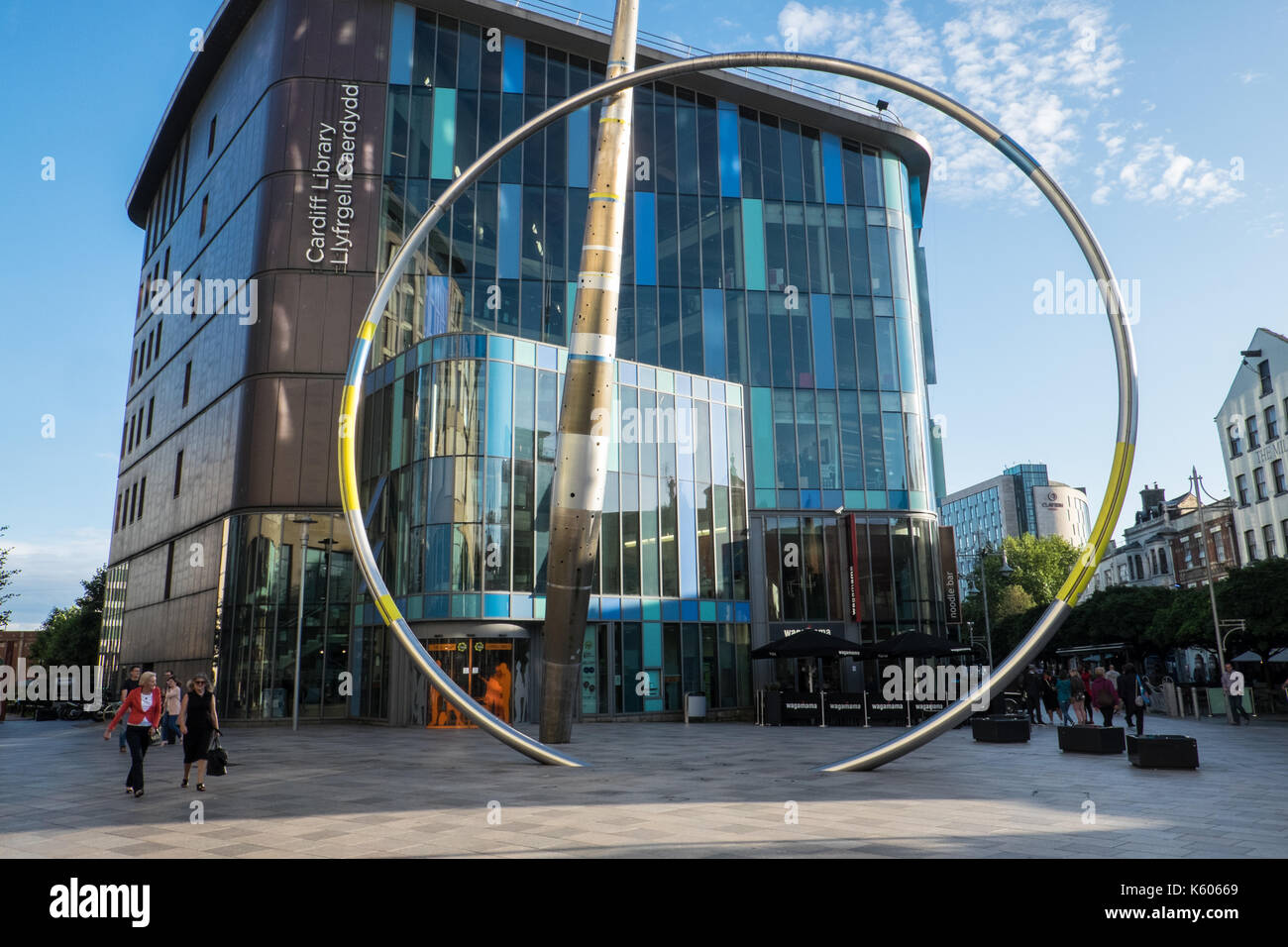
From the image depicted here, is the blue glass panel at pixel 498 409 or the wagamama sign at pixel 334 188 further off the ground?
the wagamama sign at pixel 334 188

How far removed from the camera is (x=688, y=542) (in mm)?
35219

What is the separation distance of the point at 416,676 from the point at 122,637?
32815mm

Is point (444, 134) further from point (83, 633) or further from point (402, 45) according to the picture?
point (83, 633)

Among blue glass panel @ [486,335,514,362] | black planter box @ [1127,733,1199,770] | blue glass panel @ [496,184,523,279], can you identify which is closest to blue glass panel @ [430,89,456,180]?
blue glass panel @ [496,184,523,279]

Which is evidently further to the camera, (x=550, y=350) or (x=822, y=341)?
(x=822, y=341)

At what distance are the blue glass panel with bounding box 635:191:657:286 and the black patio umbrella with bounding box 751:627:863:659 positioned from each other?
19312 millimetres

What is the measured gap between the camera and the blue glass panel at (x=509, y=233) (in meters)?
41.2

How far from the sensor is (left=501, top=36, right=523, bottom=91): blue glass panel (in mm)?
43531

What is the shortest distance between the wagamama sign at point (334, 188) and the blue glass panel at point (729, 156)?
17597 mm

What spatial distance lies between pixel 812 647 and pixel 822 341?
18.6 metres

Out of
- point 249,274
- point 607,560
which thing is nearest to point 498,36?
point 249,274

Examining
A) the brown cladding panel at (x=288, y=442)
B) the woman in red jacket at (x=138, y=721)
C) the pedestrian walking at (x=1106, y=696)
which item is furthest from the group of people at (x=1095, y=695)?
the brown cladding panel at (x=288, y=442)

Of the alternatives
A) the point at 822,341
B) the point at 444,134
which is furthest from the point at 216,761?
the point at 822,341

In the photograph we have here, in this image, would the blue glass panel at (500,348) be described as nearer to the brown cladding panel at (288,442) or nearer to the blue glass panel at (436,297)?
the blue glass panel at (436,297)
